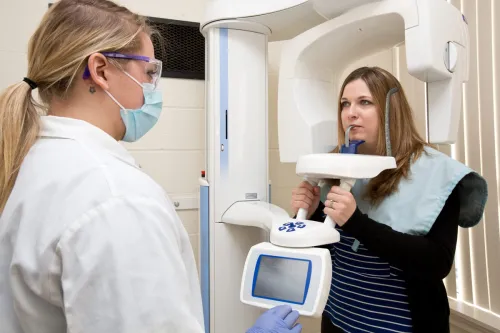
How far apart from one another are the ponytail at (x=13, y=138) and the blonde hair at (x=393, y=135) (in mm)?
951

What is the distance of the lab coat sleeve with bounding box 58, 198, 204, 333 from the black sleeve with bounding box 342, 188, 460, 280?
0.64 metres

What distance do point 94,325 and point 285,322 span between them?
486 millimetres

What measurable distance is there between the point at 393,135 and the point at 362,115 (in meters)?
0.12

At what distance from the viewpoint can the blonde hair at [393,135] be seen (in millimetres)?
1194

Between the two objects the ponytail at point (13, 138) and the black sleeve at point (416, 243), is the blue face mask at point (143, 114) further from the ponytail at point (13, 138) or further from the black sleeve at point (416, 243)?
the black sleeve at point (416, 243)

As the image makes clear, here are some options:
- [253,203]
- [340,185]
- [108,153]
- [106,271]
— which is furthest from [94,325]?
[253,203]

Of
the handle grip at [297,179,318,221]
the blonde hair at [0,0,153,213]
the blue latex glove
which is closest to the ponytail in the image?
the blonde hair at [0,0,153,213]

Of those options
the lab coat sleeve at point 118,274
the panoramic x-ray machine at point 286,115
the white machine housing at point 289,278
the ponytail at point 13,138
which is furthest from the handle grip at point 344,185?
the ponytail at point 13,138

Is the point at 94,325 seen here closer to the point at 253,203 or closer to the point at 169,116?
the point at 253,203

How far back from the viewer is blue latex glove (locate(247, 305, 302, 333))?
0.88m

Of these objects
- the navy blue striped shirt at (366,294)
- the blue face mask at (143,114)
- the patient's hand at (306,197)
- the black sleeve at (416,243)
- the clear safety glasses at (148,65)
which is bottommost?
the navy blue striped shirt at (366,294)

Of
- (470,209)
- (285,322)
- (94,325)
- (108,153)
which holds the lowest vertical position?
(285,322)

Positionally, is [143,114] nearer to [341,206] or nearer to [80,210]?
[80,210]

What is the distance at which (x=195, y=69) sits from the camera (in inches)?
73.7
